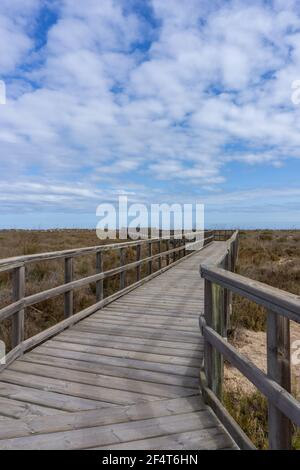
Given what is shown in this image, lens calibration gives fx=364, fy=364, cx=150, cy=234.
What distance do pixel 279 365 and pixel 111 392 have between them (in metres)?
1.89

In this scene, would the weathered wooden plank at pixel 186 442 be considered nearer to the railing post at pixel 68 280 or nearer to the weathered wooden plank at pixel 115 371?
the weathered wooden plank at pixel 115 371

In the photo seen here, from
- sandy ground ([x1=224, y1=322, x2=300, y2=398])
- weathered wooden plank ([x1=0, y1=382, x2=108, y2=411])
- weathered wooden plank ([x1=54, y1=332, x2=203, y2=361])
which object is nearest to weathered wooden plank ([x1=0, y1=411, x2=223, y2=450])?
weathered wooden plank ([x1=0, y1=382, x2=108, y2=411])

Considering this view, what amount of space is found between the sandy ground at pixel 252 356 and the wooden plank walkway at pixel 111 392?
0.98m

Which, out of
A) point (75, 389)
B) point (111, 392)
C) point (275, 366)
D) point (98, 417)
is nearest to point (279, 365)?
point (275, 366)

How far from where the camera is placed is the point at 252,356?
6.62 meters

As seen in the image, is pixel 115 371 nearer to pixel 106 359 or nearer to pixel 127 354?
pixel 106 359

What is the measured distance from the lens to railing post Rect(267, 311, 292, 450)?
2029 millimetres

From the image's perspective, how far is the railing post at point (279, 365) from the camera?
2.03m

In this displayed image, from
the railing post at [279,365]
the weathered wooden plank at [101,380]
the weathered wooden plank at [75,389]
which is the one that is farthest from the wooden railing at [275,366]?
the weathered wooden plank at [75,389]

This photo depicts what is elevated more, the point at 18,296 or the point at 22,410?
the point at 18,296

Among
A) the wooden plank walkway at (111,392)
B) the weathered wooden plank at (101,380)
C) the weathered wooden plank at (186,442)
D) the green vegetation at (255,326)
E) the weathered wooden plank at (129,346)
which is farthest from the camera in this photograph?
the weathered wooden plank at (129,346)

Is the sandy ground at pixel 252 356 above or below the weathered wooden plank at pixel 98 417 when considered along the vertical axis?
below
